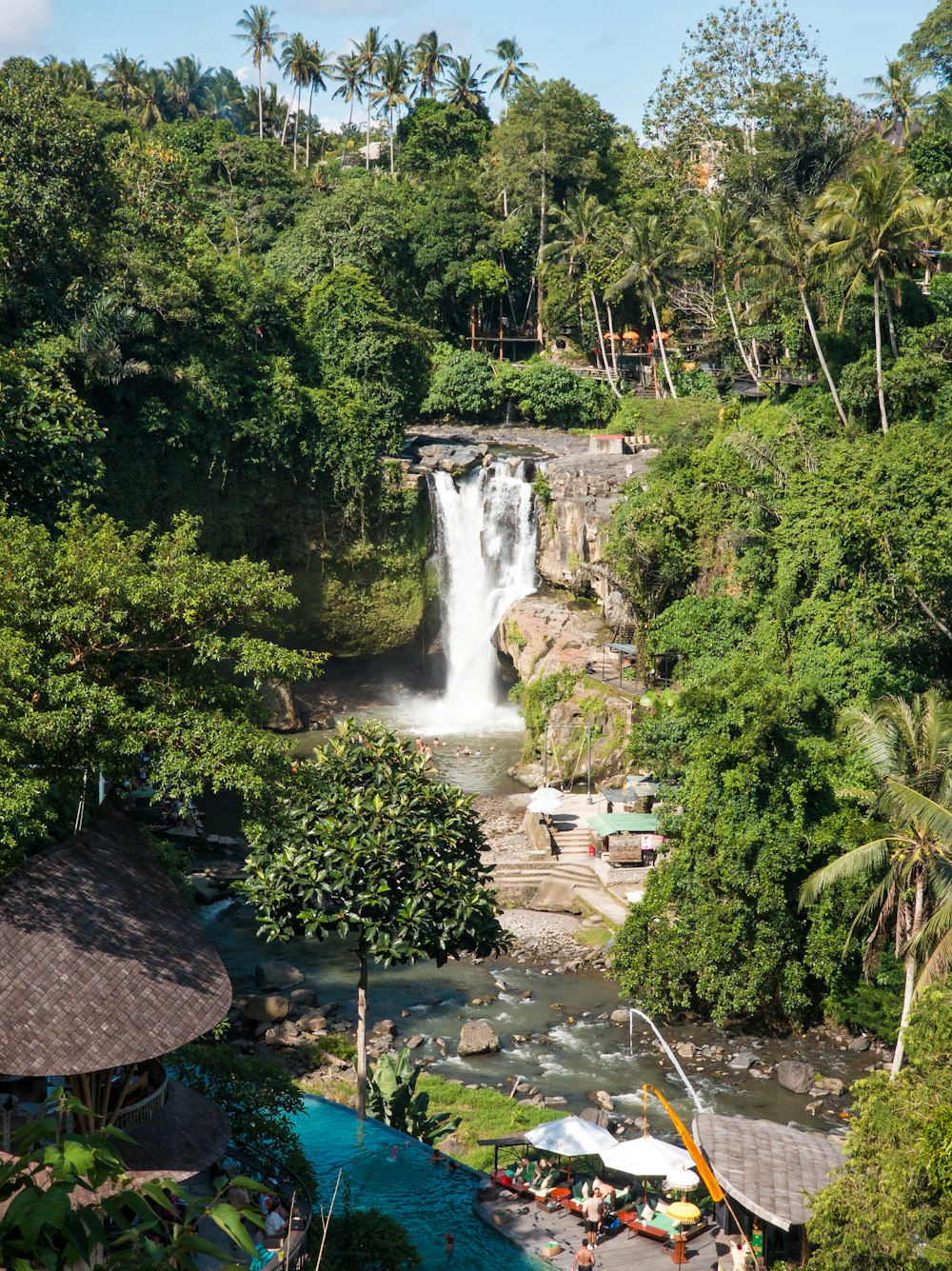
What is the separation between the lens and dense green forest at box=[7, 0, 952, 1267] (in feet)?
65.3

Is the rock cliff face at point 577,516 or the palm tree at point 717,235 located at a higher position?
the palm tree at point 717,235

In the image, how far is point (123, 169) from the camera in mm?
47125

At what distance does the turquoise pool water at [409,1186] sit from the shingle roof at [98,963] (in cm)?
502

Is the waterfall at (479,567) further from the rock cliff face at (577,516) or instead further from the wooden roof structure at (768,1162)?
the wooden roof structure at (768,1162)

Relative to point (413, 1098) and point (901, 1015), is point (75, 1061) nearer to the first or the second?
point (413, 1098)

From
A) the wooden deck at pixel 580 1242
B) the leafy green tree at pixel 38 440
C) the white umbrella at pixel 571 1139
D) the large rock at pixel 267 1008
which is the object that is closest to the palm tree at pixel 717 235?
the leafy green tree at pixel 38 440

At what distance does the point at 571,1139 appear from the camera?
21188 mm

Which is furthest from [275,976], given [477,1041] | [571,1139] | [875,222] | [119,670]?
[875,222]

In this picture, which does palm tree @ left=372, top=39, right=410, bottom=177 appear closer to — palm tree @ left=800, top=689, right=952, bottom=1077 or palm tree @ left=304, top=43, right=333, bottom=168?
palm tree @ left=304, top=43, right=333, bottom=168

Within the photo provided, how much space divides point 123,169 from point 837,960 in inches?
1433

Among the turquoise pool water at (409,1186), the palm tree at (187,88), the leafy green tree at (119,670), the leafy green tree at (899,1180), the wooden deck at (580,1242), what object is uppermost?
the palm tree at (187,88)

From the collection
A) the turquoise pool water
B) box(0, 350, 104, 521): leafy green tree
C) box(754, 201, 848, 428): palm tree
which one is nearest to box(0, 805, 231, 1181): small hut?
the turquoise pool water

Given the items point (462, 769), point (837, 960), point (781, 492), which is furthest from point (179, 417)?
point (837, 960)

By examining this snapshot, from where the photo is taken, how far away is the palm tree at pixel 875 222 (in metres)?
38.3
